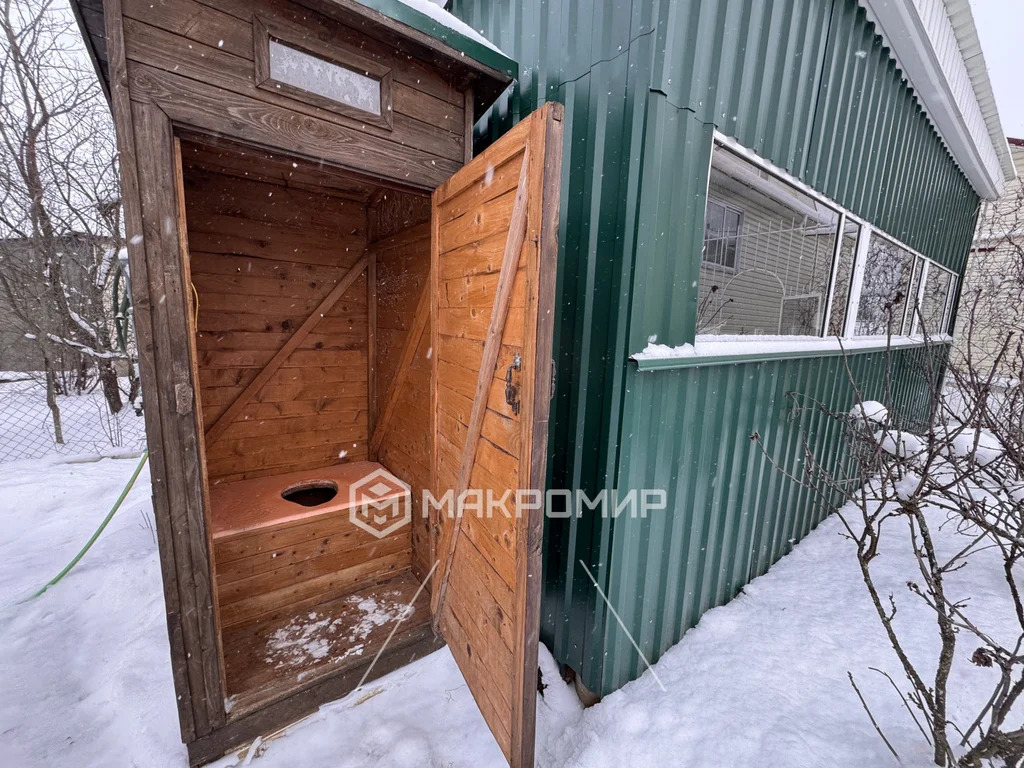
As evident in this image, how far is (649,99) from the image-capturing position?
62.1 inches

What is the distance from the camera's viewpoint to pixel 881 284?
428 centimetres

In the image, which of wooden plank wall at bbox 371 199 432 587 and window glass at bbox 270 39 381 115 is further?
wooden plank wall at bbox 371 199 432 587

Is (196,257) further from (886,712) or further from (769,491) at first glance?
(886,712)

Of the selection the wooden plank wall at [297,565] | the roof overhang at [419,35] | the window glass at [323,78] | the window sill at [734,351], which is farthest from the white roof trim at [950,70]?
the wooden plank wall at [297,565]

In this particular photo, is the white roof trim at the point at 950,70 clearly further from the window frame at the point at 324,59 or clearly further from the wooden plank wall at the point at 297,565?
the wooden plank wall at the point at 297,565

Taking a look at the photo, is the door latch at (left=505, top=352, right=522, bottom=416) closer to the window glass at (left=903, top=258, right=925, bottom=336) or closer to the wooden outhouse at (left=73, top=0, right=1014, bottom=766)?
the wooden outhouse at (left=73, top=0, right=1014, bottom=766)

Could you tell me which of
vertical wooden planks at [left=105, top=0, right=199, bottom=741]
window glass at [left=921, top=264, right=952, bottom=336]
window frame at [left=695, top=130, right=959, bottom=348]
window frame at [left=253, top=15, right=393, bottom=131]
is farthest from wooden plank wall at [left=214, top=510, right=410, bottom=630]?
window glass at [left=921, top=264, right=952, bottom=336]

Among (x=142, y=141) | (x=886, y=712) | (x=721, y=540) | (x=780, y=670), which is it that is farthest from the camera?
(x=721, y=540)

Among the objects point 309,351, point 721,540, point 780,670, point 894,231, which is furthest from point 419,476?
point 894,231

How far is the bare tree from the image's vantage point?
15.9ft

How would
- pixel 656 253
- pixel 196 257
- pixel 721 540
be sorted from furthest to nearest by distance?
pixel 196 257 → pixel 721 540 → pixel 656 253

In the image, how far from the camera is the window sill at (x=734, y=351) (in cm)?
178

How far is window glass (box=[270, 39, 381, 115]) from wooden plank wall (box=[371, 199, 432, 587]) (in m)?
0.97

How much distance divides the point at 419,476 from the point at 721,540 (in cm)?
210
